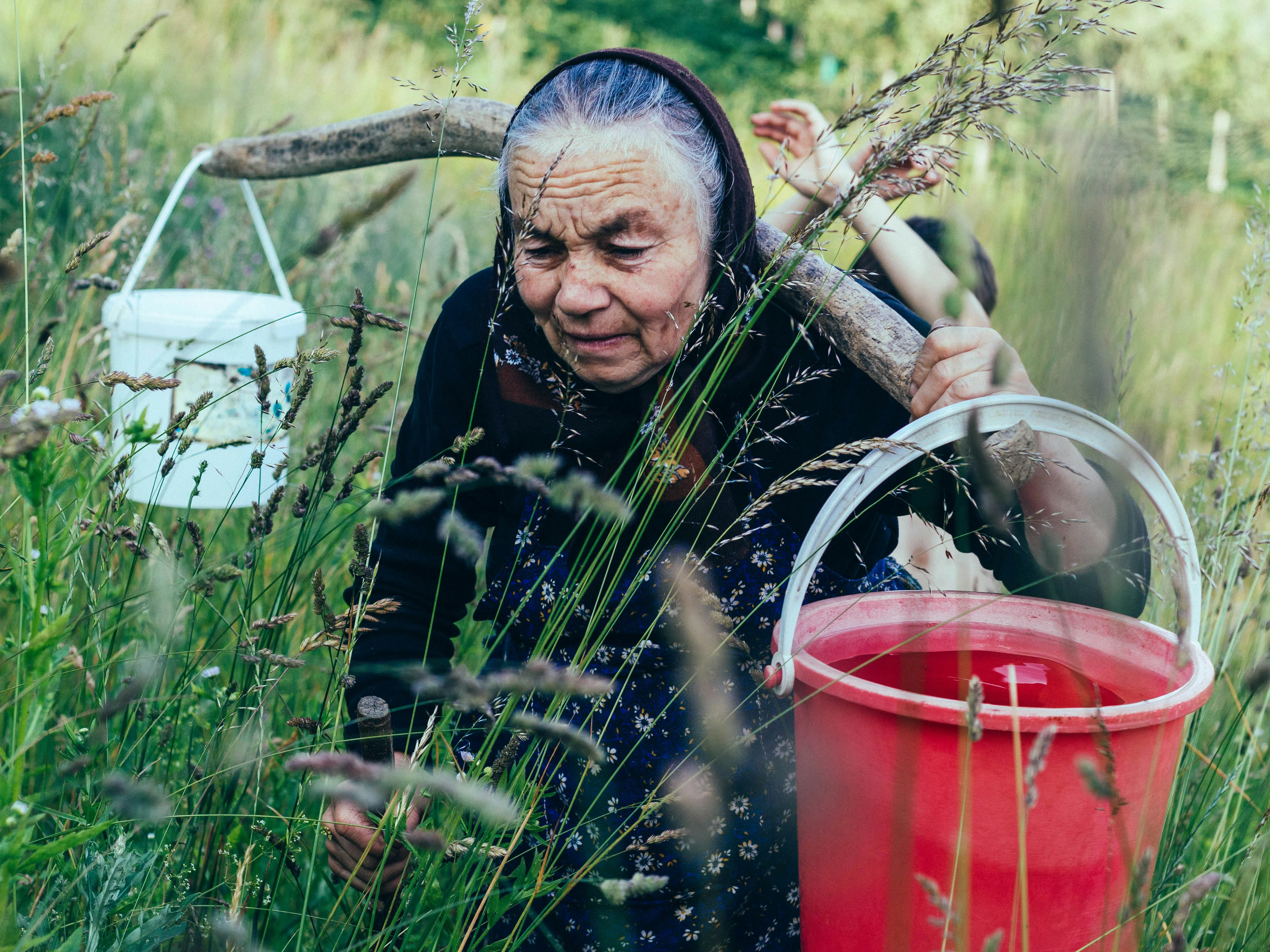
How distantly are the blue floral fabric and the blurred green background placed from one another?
2.22 ft

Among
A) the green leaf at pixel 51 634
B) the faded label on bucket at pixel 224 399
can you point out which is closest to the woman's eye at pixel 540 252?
the faded label on bucket at pixel 224 399

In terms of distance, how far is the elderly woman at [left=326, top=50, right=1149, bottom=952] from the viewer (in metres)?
1.54

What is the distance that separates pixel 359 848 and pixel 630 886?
72 centimetres

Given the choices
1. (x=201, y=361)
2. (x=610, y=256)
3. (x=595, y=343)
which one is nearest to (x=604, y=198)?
(x=610, y=256)

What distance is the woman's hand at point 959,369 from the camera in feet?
4.47

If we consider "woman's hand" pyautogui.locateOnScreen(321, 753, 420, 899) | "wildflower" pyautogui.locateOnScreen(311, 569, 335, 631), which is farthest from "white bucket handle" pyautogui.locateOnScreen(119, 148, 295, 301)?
"woman's hand" pyautogui.locateOnScreen(321, 753, 420, 899)

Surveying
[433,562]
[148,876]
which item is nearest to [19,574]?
[148,876]

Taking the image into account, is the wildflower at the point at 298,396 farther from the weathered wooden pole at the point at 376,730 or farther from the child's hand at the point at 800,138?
the child's hand at the point at 800,138

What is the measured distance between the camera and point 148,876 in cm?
116

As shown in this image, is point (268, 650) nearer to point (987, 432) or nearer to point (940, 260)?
point (987, 432)

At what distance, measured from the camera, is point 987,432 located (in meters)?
1.30

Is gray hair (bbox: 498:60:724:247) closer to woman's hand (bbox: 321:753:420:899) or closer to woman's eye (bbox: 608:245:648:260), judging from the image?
woman's eye (bbox: 608:245:648:260)

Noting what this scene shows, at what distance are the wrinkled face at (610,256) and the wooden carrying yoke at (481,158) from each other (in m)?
0.16

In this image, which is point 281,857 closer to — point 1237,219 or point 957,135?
point 957,135
